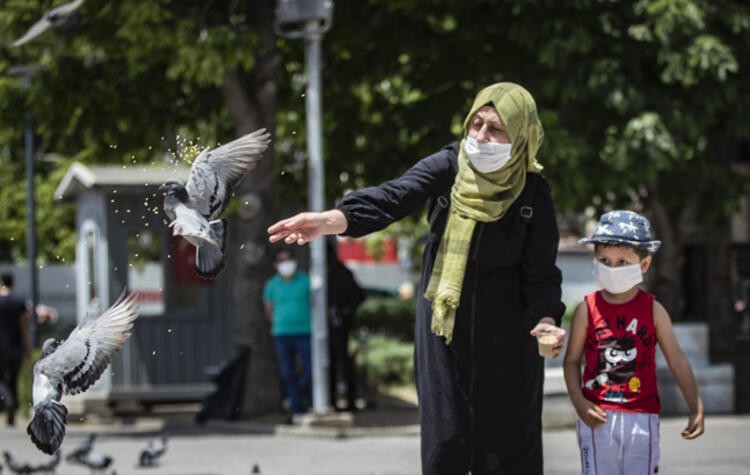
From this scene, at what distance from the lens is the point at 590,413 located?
5828 mm

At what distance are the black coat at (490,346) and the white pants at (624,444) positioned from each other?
1.78 ft

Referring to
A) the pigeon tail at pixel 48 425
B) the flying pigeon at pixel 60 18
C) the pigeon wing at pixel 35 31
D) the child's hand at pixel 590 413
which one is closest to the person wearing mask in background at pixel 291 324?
the flying pigeon at pixel 60 18

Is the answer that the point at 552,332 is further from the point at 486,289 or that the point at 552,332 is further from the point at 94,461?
the point at 94,461

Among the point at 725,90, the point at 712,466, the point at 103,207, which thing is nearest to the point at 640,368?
the point at 712,466

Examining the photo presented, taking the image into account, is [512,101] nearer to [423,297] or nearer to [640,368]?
[423,297]

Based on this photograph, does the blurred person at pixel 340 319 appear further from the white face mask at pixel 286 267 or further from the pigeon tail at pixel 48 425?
the pigeon tail at pixel 48 425

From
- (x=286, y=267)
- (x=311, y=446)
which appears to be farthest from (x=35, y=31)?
(x=311, y=446)

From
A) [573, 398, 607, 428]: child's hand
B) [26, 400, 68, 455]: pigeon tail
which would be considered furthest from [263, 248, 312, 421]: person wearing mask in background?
[26, 400, 68, 455]: pigeon tail

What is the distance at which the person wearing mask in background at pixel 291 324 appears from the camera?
599 inches

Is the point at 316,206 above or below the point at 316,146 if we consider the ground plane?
below

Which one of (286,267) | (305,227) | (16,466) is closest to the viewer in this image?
(305,227)

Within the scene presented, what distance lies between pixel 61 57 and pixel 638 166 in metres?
6.07

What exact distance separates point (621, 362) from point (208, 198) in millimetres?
1951

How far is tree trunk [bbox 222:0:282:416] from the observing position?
15469 mm
